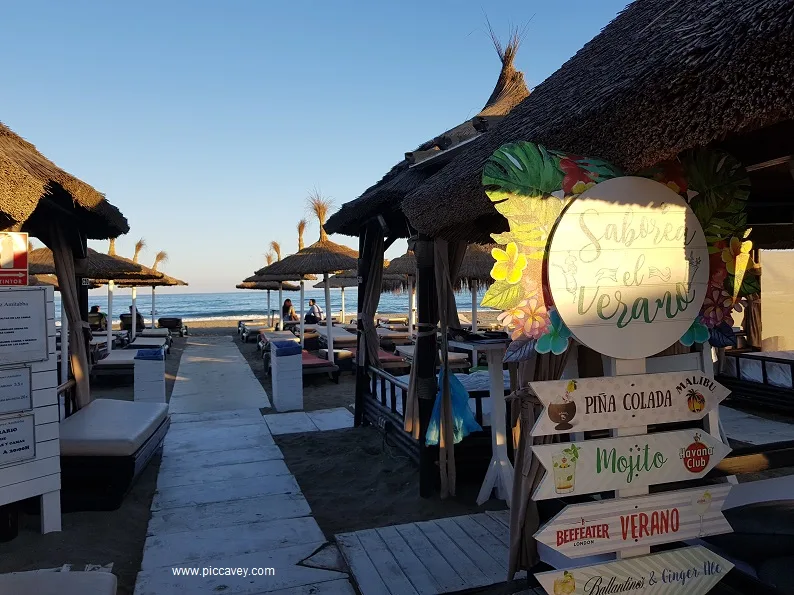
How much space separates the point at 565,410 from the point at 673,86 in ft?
4.13

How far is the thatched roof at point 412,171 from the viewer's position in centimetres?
575

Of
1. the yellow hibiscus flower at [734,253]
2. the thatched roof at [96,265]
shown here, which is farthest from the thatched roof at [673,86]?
the thatched roof at [96,265]

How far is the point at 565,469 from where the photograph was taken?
208 centimetres

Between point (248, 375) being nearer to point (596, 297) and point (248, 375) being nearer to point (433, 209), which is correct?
point (433, 209)

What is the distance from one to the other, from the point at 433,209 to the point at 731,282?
197cm

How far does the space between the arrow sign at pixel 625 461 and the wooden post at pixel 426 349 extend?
8.88 ft

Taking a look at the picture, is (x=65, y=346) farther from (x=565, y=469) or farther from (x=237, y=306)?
(x=237, y=306)

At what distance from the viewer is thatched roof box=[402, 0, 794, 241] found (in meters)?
1.73

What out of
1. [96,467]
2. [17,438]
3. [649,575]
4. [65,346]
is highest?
[65,346]

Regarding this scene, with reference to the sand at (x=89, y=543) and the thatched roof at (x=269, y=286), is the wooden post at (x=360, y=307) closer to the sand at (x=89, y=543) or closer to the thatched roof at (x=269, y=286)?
the sand at (x=89, y=543)

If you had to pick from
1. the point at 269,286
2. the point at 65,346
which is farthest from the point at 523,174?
the point at 269,286

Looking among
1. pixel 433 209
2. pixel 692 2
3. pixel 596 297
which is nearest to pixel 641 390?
pixel 596 297

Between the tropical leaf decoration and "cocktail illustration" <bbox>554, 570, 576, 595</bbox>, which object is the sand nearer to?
"cocktail illustration" <bbox>554, 570, 576, 595</bbox>

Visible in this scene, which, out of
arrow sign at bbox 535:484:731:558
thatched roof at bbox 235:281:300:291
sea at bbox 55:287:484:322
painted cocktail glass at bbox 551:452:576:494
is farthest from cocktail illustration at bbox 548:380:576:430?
sea at bbox 55:287:484:322
